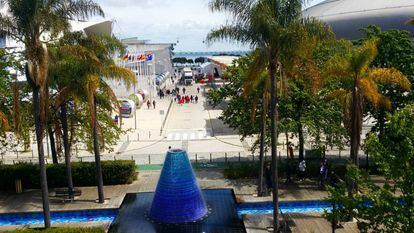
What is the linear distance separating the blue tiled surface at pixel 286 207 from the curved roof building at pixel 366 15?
158 ft

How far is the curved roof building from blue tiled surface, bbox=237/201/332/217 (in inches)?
1901

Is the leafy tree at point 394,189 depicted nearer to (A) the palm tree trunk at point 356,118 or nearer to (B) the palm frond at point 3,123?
(A) the palm tree trunk at point 356,118

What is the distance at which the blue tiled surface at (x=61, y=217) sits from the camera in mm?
18078

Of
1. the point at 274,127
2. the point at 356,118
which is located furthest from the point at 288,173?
the point at 274,127

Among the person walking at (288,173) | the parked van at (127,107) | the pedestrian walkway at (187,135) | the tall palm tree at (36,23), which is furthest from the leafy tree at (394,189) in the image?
the parked van at (127,107)

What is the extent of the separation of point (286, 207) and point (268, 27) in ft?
27.8

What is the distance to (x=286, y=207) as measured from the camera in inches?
738

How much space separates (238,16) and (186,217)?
7.89m

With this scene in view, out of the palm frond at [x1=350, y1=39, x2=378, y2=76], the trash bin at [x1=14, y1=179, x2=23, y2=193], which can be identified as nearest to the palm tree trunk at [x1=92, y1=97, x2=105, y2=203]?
the trash bin at [x1=14, y1=179, x2=23, y2=193]

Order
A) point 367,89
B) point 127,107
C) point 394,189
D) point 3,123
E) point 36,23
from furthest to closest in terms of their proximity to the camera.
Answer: point 127,107 < point 3,123 < point 367,89 < point 36,23 < point 394,189

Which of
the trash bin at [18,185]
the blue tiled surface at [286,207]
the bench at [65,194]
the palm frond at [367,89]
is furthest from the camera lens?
the trash bin at [18,185]

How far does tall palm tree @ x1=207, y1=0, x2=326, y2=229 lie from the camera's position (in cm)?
1403

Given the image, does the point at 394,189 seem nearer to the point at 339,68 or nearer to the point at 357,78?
the point at 357,78

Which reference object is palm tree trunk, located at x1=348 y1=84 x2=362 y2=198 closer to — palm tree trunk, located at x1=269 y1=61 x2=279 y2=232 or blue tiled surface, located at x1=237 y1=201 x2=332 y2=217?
palm tree trunk, located at x1=269 y1=61 x2=279 y2=232
